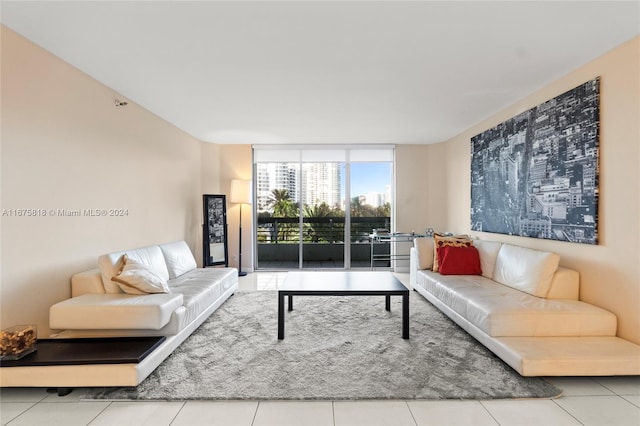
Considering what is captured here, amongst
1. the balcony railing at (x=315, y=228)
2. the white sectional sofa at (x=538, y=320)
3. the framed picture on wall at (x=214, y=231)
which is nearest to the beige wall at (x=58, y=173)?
the framed picture on wall at (x=214, y=231)

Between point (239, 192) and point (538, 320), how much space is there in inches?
200

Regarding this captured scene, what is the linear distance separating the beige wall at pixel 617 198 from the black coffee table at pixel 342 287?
1663mm

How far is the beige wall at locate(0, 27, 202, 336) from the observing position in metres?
2.56

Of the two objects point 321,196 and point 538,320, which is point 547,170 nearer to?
point 538,320

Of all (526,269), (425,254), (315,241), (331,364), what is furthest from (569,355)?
(315,241)

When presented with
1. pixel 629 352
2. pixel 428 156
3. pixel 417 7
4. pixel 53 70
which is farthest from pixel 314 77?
pixel 428 156

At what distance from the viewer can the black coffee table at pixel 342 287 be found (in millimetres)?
3293

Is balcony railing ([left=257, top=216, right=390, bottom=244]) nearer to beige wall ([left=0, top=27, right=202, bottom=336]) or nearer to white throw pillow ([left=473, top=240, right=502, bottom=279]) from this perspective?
white throw pillow ([left=473, top=240, right=502, bottom=279])

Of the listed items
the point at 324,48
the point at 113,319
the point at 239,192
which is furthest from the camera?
the point at 239,192

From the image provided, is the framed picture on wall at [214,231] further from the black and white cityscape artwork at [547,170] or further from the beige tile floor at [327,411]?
the black and white cityscape artwork at [547,170]

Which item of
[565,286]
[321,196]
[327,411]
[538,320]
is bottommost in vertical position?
[327,411]

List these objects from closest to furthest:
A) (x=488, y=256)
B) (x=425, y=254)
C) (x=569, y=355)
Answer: (x=569, y=355)
(x=488, y=256)
(x=425, y=254)

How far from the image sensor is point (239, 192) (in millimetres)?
6371

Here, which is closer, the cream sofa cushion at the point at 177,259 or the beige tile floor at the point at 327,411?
the beige tile floor at the point at 327,411
